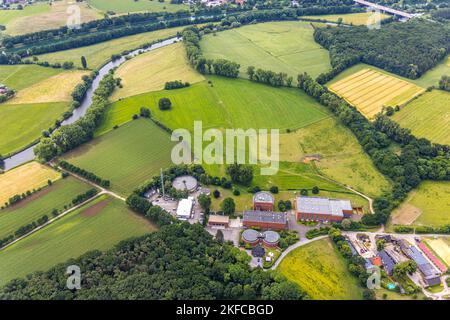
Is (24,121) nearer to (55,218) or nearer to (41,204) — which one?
(41,204)

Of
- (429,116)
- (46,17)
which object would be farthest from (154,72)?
(429,116)

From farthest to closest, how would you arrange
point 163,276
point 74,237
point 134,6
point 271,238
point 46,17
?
1. point 134,6
2. point 46,17
3. point 74,237
4. point 271,238
5. point 163,276

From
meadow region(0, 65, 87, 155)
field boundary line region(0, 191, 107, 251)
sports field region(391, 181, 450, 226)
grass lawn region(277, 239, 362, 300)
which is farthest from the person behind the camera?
meadow region(0, 65, 87, 155)

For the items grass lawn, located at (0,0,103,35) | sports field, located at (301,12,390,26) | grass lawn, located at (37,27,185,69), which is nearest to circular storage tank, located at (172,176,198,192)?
grass lawn, located at (37,27,185,69)

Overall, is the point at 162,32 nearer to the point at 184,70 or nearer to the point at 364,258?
the point at 184,70

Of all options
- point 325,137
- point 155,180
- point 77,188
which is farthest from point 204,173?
point 325,137

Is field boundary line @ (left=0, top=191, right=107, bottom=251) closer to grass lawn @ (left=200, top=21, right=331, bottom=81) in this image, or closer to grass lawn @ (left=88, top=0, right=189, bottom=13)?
grass lawn @ (left=200, top=21, right=331, bottom=81)
